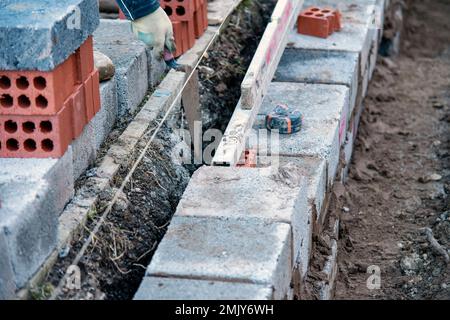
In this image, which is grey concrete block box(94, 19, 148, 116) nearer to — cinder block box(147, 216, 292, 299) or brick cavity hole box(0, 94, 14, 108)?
brick cavity hole box(0, 94, 14, 108)

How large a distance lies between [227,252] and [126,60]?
71.6 inches

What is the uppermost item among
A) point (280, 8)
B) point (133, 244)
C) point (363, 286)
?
point (280, 8)

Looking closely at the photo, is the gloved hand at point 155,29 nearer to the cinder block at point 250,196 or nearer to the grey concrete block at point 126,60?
the grey concrete block at point 126,60

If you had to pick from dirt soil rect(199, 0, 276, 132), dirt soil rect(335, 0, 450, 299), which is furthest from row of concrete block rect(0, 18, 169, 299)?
dirt soil rect(335, 0, 450, 299)

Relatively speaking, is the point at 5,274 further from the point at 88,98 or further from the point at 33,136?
the point at 88,98

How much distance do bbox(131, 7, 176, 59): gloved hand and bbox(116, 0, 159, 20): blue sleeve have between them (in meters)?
0.03

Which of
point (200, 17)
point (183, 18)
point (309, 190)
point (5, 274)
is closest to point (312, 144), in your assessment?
point (309, 190)

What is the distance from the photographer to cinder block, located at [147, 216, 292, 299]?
3814mm

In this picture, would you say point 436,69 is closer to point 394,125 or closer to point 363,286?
point 394,125

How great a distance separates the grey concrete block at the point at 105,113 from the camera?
193 inches

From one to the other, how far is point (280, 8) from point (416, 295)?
2.13 metres

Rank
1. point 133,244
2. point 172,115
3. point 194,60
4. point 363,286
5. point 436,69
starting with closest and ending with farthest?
point 133,244 < point 363,286 < point 172,115 < point 194,60 < point 436,69
